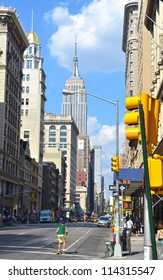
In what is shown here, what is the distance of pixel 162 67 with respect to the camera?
4000cm

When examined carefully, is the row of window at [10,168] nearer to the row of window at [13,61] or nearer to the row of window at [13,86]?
the row of window at [13,86]

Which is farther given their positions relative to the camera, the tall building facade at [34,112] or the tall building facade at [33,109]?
the tall building facade at [33,109]

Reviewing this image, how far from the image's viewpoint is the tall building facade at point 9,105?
89.8 metres

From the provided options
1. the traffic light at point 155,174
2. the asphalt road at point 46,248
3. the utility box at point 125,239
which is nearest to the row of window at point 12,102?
the asphalt road at point 46,248

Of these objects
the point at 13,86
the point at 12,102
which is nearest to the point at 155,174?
the point at 12,102

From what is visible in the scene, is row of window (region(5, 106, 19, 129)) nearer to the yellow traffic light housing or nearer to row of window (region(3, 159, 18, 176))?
row of window (region(3, 159, 18, 176))

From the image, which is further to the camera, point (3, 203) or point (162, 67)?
point (3, 203)

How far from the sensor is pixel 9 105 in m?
95.2

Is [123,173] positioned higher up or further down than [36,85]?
further down

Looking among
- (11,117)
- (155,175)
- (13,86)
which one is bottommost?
(155,175)

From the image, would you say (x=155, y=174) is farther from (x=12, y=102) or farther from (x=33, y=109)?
(x=33, y=109)
